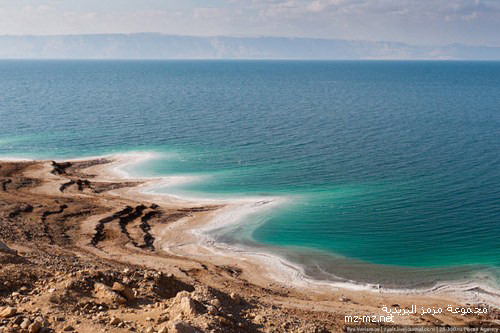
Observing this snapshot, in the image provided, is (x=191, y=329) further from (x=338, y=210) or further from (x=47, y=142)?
(x=47, y=142)

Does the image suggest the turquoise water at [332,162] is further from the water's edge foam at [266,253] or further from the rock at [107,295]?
the rock at [107,295]

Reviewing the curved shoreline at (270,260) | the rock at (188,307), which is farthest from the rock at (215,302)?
the curved shoreline at (270,260)

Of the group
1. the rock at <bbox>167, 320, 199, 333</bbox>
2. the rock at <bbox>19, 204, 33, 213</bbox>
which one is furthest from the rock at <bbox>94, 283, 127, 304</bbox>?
the rock at <bbox>19, 204, 33, 213</bbox>

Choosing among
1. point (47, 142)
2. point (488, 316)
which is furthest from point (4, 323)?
point (47, 142)

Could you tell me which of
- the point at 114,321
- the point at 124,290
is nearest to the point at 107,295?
the point at 124,290

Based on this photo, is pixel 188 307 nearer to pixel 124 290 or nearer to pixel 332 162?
pixel 124 290
